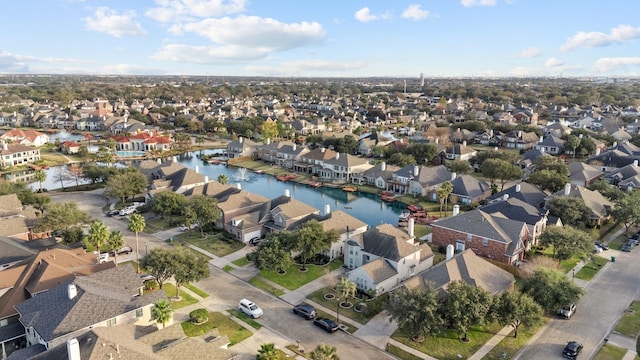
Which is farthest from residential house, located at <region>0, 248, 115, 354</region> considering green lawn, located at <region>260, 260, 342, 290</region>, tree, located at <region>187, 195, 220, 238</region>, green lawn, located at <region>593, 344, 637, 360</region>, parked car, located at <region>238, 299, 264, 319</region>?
green lawn, located at <region>593, 344, 637, 360</region>

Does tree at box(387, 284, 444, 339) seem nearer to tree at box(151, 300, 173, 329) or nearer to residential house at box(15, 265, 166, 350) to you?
tree at box(151, 300, 173, 329)

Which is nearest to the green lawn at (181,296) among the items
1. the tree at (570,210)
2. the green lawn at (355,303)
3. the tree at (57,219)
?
the green lawn at (355,303)

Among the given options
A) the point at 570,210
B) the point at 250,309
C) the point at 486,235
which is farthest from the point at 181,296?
the point at 570,210

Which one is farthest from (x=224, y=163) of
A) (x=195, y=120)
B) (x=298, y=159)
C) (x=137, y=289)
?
(x=137, y=289)

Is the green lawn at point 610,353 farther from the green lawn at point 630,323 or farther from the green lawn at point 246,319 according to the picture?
the green lawn at point 246,319

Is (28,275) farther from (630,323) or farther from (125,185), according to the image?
A: (630,323)

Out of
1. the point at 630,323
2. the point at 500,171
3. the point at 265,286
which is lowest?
the point at 265,286
